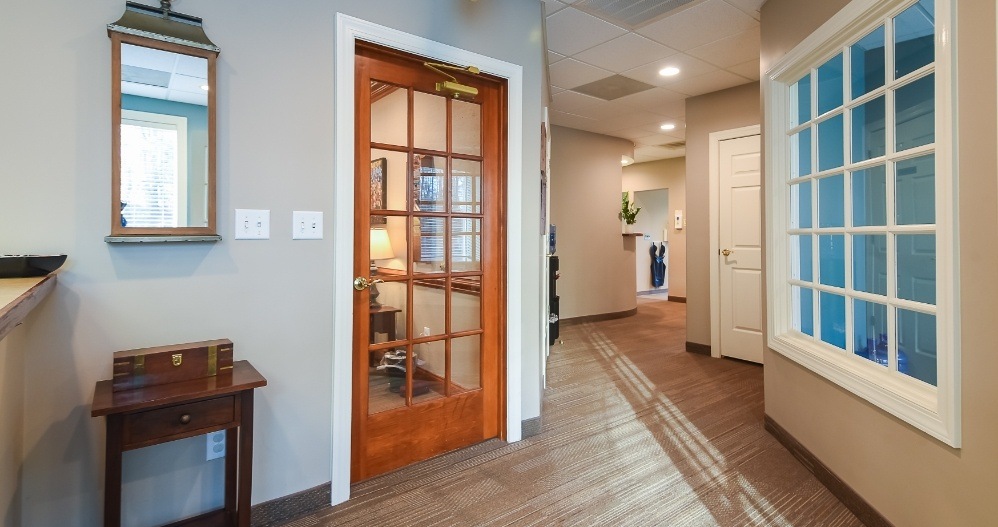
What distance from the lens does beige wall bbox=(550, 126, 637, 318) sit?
5.77 metres

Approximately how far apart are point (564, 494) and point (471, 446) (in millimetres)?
586

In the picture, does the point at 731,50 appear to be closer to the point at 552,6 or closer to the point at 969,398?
the point at 552,6

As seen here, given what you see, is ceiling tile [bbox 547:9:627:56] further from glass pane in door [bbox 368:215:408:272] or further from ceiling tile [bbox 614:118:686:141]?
ceiling tile [bbox 614:118:686:141]

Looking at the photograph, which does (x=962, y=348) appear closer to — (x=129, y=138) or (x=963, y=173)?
(x=963, y=173)

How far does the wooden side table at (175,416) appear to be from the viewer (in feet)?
4.12

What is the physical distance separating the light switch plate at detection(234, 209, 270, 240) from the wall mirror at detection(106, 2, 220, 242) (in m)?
0.09

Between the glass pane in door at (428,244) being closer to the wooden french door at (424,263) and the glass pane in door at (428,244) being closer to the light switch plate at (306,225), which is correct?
the wooden french door at (424,263)

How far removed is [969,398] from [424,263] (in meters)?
1.99

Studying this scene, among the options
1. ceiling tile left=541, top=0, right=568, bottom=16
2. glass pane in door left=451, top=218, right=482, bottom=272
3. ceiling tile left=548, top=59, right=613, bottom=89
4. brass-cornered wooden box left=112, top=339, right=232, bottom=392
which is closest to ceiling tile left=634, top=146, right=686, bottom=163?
ceiling tile left=548, top=59, right=613, bottom=89

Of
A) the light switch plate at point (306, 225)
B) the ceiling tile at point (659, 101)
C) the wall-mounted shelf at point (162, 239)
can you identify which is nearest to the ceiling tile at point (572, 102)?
the ceiling tile at point (659, 101)

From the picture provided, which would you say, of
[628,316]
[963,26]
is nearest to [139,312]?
[963,26]

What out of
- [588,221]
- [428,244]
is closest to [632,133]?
[588,221]

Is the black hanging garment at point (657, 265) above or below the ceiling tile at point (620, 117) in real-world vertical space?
below

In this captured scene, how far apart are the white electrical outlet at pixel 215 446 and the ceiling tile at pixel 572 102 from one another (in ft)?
13.0
